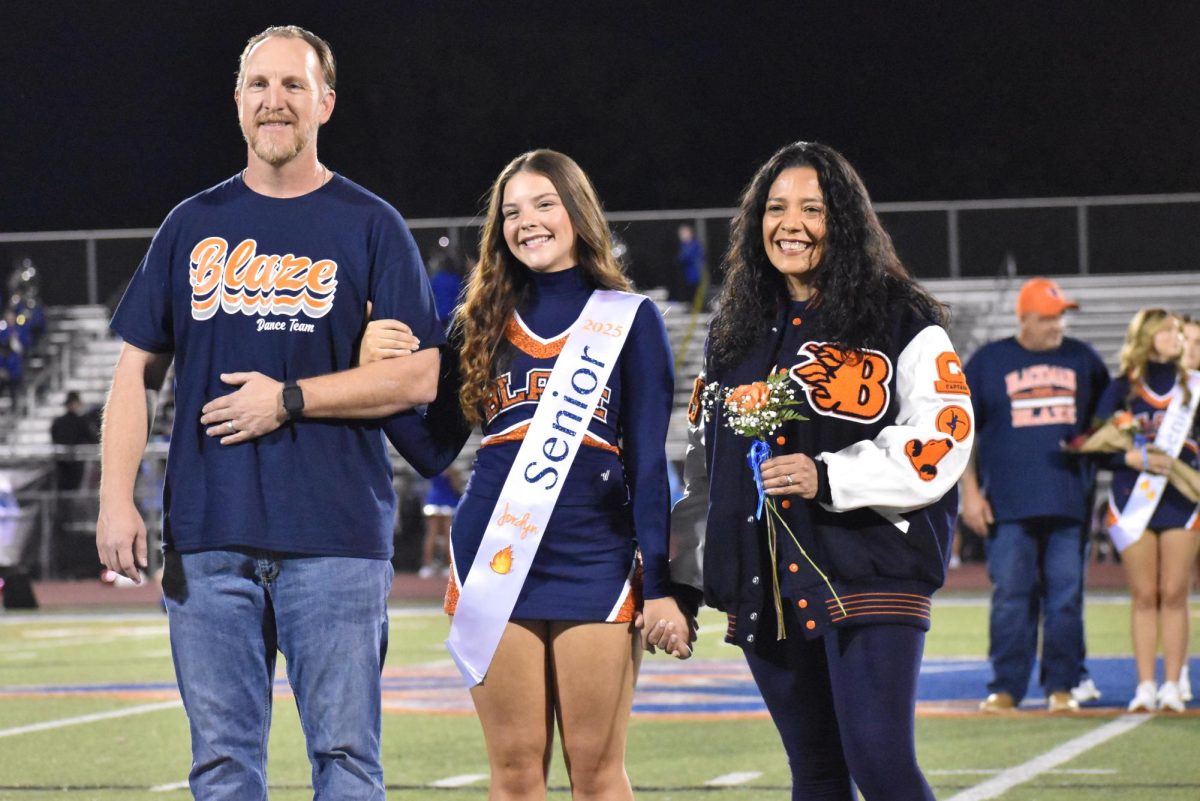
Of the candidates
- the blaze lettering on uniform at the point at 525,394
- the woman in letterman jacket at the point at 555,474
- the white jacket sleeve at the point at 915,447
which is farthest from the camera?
the blaze lettering on uniform at the point at 525,394

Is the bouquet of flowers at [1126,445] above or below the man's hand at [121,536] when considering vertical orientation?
below

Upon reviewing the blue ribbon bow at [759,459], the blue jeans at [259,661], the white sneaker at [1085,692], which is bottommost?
the white sneaker at [1085,692]

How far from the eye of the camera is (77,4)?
3322 cm

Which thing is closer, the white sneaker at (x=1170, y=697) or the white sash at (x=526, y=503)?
the white sash at (x=526, y=503)

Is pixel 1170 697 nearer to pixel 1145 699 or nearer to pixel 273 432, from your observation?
pixel 1145 699

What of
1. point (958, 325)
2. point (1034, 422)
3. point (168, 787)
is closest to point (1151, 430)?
point (1034, 422)

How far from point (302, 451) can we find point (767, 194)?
127cm

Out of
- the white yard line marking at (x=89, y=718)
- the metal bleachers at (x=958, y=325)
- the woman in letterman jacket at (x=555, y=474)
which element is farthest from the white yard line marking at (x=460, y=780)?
the metal bleachers at (x=958, y=325)

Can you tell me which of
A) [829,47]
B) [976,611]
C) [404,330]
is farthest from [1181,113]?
[404,330]

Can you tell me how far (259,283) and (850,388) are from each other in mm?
1371

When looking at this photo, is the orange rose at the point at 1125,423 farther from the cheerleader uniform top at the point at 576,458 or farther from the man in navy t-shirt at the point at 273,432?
the man in navy t-shirt at the point at 273,432

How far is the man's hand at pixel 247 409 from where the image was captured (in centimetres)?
412

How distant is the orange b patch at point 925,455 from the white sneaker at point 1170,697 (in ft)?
17.3

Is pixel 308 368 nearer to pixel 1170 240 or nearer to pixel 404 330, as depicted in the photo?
pixel 404 330
